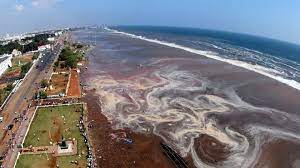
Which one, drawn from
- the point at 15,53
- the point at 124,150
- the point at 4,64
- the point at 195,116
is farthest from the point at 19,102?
the point at 15,53

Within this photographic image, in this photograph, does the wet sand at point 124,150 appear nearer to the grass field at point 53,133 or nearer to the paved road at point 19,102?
the grass field at point 53,133

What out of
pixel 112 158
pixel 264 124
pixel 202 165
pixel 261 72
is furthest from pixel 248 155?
pixel 261 72

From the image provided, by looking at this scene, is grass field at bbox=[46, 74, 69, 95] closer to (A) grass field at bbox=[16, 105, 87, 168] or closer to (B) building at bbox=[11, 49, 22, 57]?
(A) grass field at bbox=[16, 105, 87, 168]

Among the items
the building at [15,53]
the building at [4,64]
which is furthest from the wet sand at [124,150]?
the building at [15,53]

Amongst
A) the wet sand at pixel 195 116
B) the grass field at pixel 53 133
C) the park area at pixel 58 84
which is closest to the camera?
the grass field at pixel 53 133

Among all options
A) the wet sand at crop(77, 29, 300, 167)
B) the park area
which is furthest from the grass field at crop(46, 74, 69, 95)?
the wet sand at crop(77, 29, 300, 167)

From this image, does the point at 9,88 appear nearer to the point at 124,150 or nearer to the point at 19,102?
the point at 19,102

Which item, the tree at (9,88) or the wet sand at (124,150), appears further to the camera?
the tree at (9,88)
